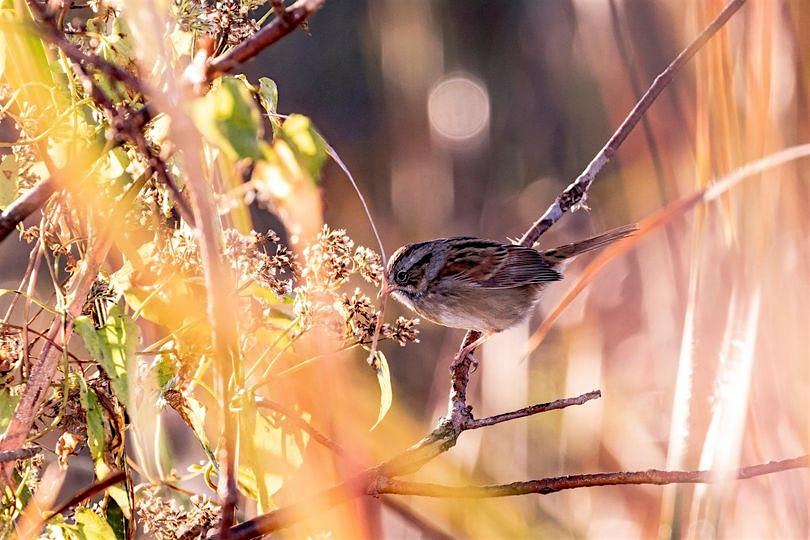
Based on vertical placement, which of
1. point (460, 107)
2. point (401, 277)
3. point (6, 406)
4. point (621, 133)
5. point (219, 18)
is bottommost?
point (6, 406)

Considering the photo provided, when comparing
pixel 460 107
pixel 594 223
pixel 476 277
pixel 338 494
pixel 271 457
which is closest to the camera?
pixel 338 494

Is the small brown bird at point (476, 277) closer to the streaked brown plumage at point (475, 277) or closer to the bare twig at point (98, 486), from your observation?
the streaked brown plumage at point (475, 277)

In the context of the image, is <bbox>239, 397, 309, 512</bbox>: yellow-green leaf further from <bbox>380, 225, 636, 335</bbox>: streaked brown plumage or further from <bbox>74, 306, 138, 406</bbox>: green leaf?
<bbox>380, 225, 636, 335</bbox>: streaked brown plumage

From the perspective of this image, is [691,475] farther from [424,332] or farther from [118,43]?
[424,332]

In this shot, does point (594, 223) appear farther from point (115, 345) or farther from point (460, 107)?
point (115, 345)

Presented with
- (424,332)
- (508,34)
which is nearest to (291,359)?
(424,332)

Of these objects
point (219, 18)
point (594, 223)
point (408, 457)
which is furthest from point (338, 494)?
point (594, 223)
